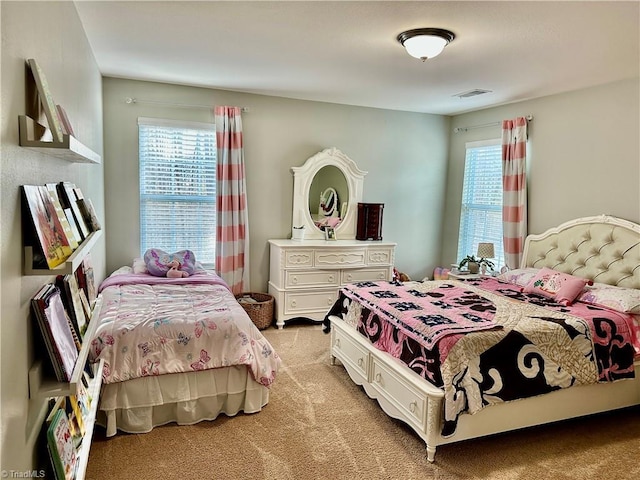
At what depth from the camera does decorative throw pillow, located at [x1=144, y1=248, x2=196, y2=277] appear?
3.90 metres

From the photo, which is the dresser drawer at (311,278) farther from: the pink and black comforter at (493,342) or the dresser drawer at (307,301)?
the pink and black comforter at (493,342)

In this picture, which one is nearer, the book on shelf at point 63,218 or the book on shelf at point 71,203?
the book on shelf at point 63,218

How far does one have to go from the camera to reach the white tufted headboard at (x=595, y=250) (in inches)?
133

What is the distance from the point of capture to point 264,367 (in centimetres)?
280

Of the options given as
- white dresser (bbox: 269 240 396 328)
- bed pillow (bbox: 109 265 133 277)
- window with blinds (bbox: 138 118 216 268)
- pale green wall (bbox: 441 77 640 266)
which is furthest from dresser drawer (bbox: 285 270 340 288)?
pale green wall (bbox: 441 77 640 266)

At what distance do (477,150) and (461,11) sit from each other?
298cm

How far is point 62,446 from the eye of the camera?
1.53 meters

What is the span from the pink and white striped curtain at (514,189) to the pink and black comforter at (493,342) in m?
1.27

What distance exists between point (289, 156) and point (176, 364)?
113 inches

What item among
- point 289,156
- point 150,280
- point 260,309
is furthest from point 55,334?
point 289,156

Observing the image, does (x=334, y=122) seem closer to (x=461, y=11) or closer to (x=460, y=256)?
(x=460, y=256)

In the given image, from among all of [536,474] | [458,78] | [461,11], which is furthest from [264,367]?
[458,78]

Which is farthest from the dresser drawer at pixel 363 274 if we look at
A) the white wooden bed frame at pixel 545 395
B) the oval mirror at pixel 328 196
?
the white wooden bed frame at pixel 545 395

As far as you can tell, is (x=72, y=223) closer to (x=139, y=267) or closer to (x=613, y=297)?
(x=139, y=267)
